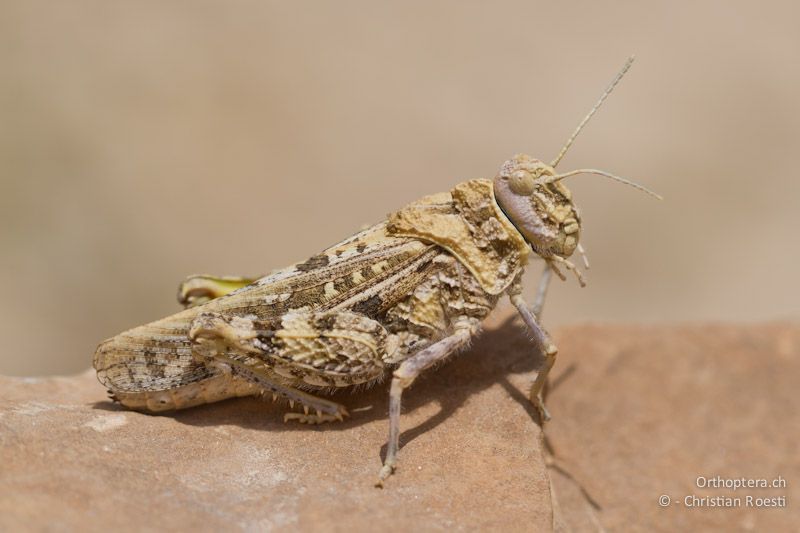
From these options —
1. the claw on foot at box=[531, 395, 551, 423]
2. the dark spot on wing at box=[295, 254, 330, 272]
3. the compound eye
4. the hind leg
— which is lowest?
the claw on foot at box=[531, 395, 551, 423]

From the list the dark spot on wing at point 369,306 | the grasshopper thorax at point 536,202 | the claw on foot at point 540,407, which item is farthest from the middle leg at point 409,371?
the grasshopper thorax at point 536,202

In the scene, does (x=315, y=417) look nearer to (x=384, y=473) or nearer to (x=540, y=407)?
(x=384, y=473)

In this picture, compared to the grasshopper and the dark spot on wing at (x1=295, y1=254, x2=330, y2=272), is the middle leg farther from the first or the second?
the dark spot on wing at (x1=295, y1=254, x2=330, y2=272)

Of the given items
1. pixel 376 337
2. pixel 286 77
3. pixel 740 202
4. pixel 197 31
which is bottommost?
pixel 740 202

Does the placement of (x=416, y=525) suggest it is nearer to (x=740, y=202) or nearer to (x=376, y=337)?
(x=376, y=337)

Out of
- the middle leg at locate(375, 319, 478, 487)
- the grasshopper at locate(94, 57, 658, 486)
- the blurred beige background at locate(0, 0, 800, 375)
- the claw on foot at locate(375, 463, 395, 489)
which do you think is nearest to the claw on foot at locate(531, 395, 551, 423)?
the grasshopper at locate(94, 57, 658, 486)

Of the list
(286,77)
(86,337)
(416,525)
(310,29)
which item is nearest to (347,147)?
(286,77)
